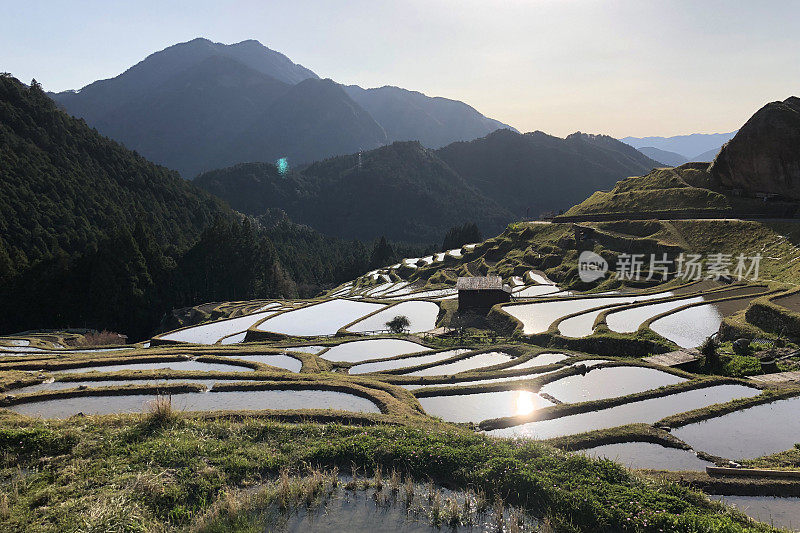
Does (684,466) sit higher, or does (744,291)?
(744,291)

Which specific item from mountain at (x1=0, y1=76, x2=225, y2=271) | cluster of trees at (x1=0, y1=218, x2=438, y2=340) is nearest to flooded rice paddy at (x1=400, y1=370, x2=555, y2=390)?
cluster of trees at (x1=0, y1=218, x2=438, y2=340)

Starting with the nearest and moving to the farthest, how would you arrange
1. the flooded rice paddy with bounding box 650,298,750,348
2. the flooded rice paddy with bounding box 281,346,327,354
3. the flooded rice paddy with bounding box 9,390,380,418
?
the flooded rice paddy with bounding box 9,390,380,418 < the flooded rice paddy with bounding box 650,298,750,348 < the flooded rice paddy with bounding box 281,346,327,354

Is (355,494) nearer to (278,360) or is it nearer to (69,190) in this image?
(278,360)

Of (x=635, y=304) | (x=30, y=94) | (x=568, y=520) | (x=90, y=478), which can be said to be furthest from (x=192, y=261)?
(x=30, y=94)

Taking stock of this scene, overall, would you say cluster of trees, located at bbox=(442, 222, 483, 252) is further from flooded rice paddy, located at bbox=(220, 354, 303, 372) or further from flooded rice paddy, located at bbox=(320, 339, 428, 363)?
flooded rice paddy, located at bbox=(220, 354, 303, 372)

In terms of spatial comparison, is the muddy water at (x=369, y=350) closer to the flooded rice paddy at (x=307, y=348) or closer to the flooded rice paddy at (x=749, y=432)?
the flooded rice paddy at (x=307, y=348)

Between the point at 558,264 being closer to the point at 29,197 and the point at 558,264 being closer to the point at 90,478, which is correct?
the point at 90,478

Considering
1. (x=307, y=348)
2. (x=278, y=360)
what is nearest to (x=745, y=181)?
(x=307, y=348)
